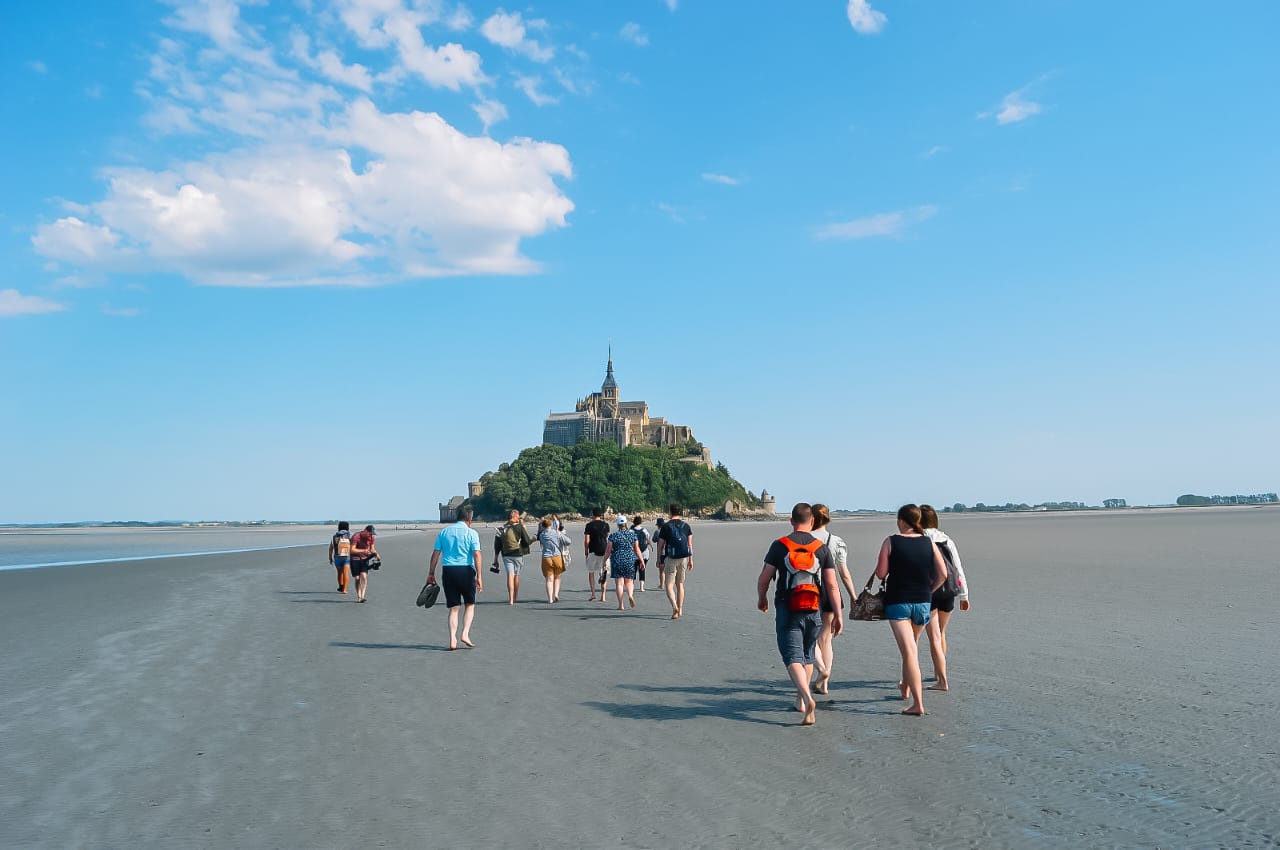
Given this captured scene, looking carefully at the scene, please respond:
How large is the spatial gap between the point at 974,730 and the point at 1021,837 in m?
2.56

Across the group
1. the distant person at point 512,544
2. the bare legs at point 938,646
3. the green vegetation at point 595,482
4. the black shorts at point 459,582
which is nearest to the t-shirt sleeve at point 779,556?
the bare legs at point 938,646

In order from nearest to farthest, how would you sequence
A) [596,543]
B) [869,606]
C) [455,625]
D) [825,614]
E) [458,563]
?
[869,606]
[825,614]
[458,563]
[455,625]
[596,543]

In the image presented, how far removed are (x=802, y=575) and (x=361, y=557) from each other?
13759 millimetres

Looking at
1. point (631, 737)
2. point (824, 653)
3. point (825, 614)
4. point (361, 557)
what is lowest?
point (631, 737)

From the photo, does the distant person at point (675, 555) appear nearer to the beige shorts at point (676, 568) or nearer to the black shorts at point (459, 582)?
the beige shorts at point (676, 568)

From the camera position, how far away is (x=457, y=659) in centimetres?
1181

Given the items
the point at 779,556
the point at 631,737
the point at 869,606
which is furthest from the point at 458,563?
the point at 869,606

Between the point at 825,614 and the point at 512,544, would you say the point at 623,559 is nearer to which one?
the point at 512,544

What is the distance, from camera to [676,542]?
1577cm

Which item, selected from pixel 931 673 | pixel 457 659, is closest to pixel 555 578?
pixel 457 659

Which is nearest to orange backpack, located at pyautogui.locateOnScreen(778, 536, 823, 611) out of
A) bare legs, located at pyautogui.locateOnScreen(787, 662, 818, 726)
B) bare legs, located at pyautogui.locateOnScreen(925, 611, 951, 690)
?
bare legs, located at pyautogui.locateOnScreen(787, 662, 818, 726)

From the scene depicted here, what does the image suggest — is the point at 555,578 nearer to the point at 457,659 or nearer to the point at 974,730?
the point at 457,659

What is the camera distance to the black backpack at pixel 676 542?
51.6ft

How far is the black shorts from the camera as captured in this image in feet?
40.6
